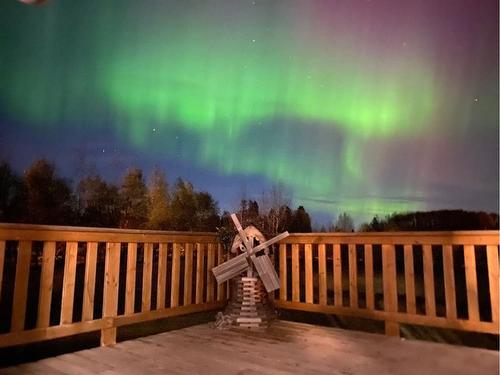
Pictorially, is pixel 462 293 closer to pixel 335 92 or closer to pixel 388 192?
pixel 388 192

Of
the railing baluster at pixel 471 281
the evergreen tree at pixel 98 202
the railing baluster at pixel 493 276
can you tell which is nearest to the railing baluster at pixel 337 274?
the railing baluster at pixel 471 281

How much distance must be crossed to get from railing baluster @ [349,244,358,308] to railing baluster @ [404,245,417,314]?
0.42 m

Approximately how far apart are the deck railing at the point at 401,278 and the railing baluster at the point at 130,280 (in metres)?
1.48

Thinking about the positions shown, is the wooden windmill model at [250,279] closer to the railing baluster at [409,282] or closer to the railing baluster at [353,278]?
the railing baluster at [353,278]

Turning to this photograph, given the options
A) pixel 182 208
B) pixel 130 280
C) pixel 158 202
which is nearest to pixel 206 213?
pixel 182 208

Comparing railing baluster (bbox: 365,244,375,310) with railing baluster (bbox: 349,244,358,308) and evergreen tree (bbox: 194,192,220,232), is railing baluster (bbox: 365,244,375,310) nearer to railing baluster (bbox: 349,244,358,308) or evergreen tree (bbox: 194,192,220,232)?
railing baluster (bbox: 349,244,358,308)

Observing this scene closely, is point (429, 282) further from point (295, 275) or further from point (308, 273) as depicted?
point (295, 275)

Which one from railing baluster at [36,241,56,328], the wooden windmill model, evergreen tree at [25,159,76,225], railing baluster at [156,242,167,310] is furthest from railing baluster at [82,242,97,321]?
evergreen tree at [25,159,76,225]

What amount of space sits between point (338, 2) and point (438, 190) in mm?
2570

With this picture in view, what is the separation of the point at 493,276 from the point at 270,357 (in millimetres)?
1621

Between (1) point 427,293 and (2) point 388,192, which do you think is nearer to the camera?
(1) point 427,293

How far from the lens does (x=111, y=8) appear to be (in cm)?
494

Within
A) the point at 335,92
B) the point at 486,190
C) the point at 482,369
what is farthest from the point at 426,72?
the point at 482,369

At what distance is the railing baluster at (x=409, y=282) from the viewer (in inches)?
113
